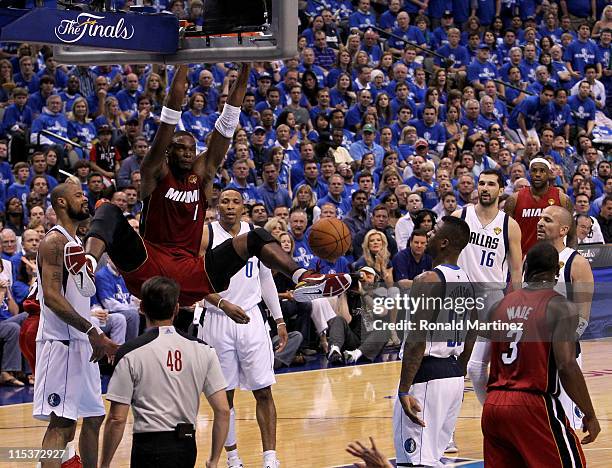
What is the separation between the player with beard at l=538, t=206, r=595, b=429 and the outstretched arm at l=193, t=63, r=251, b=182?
93.0 inches

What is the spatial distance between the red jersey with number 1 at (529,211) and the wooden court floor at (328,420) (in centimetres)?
172

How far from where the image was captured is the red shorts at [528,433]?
21.6ft

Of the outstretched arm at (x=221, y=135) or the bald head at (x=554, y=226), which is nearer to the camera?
the outstretched arm at (x=221, y=135)

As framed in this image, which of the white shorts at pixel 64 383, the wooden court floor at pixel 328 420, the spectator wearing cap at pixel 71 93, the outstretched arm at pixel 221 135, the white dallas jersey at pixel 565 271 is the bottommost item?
the wooden court floor at pixel 328 420

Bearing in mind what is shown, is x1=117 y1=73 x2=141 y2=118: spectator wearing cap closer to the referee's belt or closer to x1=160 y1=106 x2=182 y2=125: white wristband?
x1=160 y1=106 x2=182 y2=125: white wristband

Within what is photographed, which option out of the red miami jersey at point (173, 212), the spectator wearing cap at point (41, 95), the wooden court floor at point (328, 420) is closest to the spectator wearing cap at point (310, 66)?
the spectator wearing cap at point (41, 95)

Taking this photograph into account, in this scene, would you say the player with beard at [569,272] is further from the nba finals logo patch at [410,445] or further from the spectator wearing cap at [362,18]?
the spectator wearing cap at [362,18]

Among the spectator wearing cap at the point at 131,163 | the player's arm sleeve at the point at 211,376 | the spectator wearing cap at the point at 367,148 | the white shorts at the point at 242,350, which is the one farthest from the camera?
the spectator wearing cap at the point at 367,148

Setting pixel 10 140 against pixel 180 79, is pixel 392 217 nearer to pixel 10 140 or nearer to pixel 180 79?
pixel 10 140

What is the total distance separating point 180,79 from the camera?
7727mm

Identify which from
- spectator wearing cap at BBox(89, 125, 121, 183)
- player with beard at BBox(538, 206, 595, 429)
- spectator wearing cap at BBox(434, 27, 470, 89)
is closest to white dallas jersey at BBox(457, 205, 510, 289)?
player with beard at BBox(538, 206, 595, 429)

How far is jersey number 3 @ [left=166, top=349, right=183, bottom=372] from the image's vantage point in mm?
6172

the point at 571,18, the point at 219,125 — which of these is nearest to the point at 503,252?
the point at 219,125

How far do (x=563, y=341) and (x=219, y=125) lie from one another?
2.88 meters
